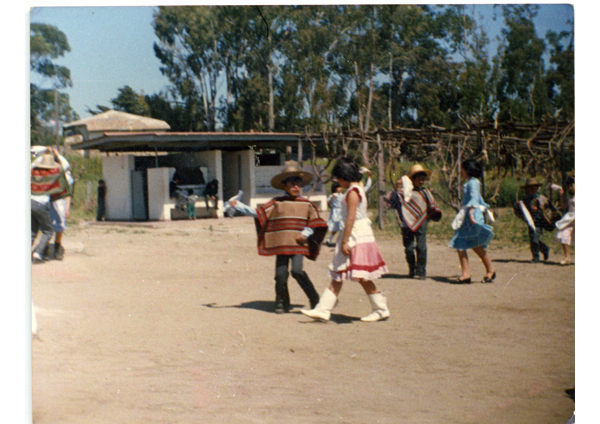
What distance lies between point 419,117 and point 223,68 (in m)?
1.45

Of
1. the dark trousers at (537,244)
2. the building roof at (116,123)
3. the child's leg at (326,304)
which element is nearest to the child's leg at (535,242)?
the dark trousers at (537,244)

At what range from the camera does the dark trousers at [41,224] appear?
406cm

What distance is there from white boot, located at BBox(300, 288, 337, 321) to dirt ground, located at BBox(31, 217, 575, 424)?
0.07m

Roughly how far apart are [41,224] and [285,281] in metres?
1.68

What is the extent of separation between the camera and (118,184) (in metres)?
4.36

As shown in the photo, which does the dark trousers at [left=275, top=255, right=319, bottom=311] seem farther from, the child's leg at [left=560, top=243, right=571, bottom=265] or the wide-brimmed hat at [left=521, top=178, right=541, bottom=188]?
the wide-brimmed hat at [left=521, top=178, right=541, bottom=188]

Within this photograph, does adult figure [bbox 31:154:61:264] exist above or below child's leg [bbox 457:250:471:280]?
above

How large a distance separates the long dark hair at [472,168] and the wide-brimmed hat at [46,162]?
2.97 metres

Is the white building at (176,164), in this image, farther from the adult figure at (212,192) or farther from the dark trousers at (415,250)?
the dark trousers at (415,250)

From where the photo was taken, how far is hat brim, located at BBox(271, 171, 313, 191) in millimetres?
4379

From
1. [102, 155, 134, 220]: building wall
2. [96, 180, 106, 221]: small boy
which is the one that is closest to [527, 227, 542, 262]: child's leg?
[102, 155, 134, 220]: building wall

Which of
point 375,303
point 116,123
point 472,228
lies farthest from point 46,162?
point 472,228

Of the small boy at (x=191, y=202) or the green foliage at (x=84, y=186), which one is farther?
the small boy at (x=191, y=202)

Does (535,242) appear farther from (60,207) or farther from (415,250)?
(60,207)
